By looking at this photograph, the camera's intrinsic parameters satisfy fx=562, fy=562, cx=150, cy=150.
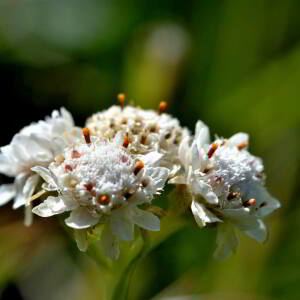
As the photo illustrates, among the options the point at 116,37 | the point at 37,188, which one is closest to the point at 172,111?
the point at 116,37

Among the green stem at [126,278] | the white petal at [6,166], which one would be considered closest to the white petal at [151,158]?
the green stem at [126,278]

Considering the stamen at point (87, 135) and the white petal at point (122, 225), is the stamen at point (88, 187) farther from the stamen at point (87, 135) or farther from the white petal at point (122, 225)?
the stamen at point (87, 135)

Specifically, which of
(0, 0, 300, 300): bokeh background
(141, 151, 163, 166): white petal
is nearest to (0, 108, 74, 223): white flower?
(141, 151, 163, 166): white petal

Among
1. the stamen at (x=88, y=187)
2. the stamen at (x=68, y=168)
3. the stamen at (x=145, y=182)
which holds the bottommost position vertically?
the stamen at (x=88, y=187)

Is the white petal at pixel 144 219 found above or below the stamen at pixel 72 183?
below

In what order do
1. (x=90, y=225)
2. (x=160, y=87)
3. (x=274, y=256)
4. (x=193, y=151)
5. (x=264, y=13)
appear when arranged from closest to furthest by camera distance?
(x=90, y=225) → (x=193, y=151) → (x=274, y=256) → (x=160, y=87) → (x=264, y=13)

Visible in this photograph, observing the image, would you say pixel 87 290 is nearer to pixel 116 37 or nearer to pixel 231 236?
pixel 231 236
